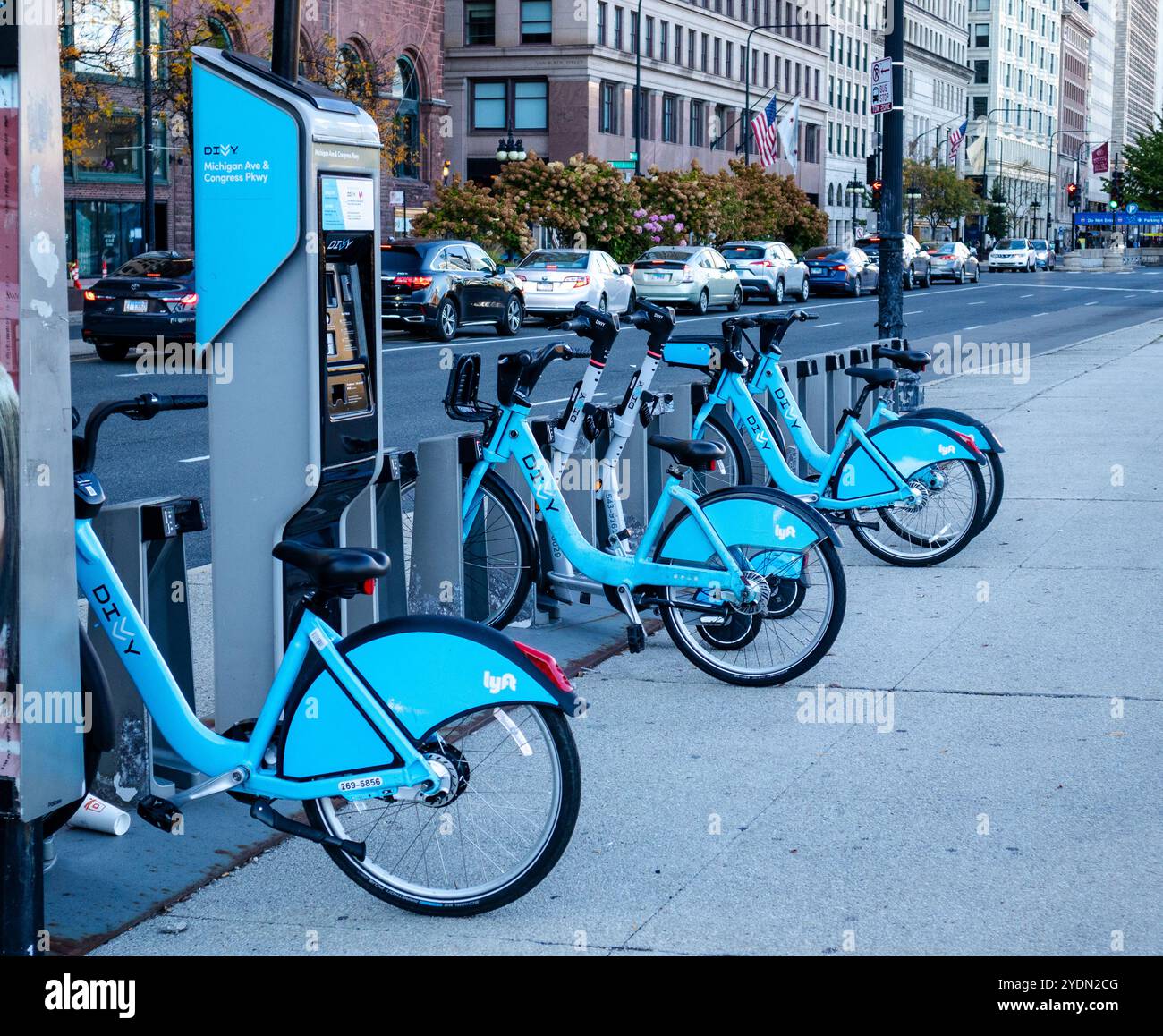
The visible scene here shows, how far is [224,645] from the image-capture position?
5285 mm

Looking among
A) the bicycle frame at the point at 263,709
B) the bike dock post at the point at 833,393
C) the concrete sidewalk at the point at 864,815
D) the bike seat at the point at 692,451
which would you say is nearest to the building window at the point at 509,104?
the bike dock post at the point at 833,393

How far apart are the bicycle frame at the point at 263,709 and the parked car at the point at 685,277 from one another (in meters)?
31.7

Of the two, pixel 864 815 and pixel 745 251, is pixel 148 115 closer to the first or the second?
pixel 745 251

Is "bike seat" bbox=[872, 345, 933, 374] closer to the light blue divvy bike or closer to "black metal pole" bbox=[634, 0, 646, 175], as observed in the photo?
the light blue divvy bike

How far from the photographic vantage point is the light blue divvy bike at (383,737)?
4.17 meters

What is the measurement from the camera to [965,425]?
886cm

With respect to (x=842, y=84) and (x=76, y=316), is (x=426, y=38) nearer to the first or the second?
(x=76, y=316)

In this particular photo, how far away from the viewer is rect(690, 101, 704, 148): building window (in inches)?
3155

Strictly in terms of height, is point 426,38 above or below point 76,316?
above

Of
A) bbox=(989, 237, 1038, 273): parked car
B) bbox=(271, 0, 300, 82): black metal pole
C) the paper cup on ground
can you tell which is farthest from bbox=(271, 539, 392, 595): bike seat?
bbox=(989, 237, 1038, 273): parked car

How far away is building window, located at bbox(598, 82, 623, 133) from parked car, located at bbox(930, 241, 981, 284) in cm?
1682

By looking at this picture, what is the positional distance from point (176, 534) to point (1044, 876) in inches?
99.7

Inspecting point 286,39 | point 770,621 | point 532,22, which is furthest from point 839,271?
point 286,39

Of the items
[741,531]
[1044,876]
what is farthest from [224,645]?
[1044,876]
